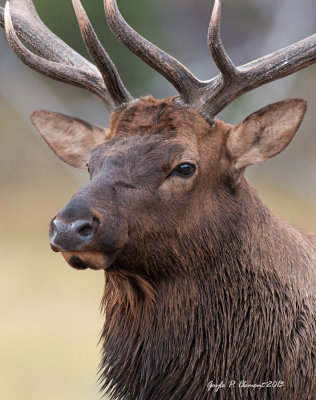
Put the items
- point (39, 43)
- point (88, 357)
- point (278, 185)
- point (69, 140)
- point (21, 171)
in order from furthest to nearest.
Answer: point (21, 171) < point (278, 185) < point (88, 357) < point (39, 43) < point (69, 140)

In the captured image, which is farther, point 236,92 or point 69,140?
point 69,140

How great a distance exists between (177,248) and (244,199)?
1.88 ft

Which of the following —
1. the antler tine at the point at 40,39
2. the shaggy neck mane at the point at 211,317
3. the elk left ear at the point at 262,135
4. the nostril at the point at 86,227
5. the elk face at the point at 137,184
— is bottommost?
the shaggy neck mane at the point at 211,317

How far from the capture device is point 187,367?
475 cm

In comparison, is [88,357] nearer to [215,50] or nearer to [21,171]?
[215,50]

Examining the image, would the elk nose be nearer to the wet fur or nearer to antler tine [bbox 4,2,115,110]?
the wet fur

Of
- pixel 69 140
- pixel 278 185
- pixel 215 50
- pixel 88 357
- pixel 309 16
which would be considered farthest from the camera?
pixel 278 185

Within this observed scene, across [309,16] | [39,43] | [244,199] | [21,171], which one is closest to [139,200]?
[244,199]

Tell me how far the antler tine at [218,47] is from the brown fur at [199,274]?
308mm

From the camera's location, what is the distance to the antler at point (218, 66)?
194 inches

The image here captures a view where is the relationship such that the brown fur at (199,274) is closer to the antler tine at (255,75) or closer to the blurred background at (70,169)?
the antler tine at (255,75)

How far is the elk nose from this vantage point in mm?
4113

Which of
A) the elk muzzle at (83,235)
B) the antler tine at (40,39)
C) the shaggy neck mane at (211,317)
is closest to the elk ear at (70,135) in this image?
the antler tine at (40,39)

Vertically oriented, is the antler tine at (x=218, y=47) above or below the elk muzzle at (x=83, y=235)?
above
